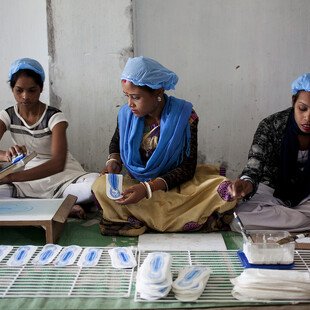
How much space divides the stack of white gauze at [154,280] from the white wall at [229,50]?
6.97 ft

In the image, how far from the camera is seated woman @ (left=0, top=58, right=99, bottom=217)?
3.07 m

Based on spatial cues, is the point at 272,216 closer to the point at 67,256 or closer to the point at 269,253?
the point at 269,253

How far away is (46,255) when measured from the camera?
2.26 m

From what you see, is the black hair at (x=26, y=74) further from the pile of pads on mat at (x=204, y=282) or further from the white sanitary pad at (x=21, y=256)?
the pile of pads on mat at (x=204, y=282)

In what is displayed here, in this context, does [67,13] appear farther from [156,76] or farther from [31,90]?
[156,76]

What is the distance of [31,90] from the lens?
122 inches

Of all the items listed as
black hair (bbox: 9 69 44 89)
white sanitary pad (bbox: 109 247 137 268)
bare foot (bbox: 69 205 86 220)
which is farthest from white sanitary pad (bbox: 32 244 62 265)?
black hair (bbox: 9 69 44 89)

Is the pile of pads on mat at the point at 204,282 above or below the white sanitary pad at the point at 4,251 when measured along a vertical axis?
above

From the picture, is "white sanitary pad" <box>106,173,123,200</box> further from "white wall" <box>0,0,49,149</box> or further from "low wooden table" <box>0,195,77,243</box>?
"white wall" <box>0,0,49,149</box>

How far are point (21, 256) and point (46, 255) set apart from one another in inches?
4.5

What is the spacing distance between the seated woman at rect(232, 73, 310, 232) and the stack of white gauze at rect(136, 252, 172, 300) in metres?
0.91

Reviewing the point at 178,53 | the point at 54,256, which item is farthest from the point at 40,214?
the point at 178,53

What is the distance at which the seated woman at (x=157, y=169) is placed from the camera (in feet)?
9.16

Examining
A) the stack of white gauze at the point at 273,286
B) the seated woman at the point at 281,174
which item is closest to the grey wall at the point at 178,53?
the seated woman at the point at 281,174
